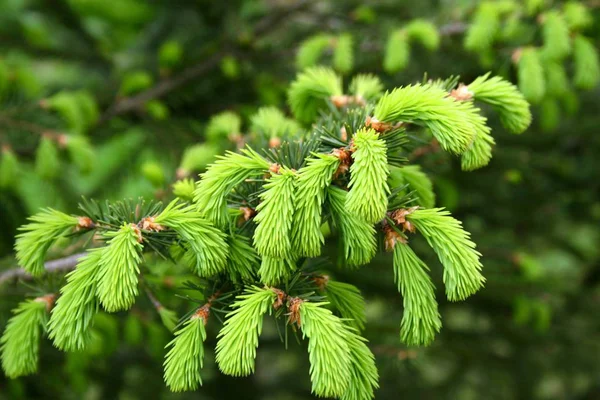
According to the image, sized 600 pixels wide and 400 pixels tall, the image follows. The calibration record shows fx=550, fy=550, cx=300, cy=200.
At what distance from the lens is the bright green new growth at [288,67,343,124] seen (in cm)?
132

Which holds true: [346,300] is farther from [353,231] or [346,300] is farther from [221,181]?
[221,181]

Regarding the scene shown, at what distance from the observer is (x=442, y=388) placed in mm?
2986

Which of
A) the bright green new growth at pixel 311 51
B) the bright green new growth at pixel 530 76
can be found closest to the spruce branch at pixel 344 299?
the bright green new growth at pixel 530 76

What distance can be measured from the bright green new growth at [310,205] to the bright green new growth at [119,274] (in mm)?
283

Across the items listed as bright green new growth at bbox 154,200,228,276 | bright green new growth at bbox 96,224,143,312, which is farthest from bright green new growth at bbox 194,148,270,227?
bright green new growth at bbox 96,224,143,312

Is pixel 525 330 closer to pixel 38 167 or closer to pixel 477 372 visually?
pixel 477 372

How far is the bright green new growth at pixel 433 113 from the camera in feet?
3.15

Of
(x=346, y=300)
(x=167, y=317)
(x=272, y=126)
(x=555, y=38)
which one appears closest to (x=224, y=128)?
(x=272, y=126)

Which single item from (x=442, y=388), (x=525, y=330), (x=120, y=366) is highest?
(x=120, y=366)

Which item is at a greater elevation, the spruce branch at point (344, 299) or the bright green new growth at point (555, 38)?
the bright green new growth at point (555, 38)

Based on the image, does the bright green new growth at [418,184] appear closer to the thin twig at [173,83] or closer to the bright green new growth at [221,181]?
the bright green new growth at [221,181]

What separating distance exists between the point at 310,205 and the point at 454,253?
0.26 meters

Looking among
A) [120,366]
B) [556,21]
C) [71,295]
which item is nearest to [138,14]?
[120,366]

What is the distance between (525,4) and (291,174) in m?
1.35
